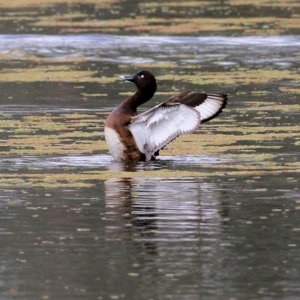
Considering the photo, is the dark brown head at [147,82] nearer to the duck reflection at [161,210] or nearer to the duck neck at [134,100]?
the duck neck at [134,100]

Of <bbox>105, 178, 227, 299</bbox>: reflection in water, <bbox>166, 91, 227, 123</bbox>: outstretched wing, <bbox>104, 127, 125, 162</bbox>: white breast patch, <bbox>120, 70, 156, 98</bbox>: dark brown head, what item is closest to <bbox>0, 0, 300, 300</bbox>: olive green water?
<bbox>105, 178, 227, 299</bbox>: reflection in water

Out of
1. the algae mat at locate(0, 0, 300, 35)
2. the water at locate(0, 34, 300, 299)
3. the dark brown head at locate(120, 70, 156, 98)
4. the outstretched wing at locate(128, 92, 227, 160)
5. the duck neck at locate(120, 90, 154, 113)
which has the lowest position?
the algae mat at locate(0, 0, 300, 35)

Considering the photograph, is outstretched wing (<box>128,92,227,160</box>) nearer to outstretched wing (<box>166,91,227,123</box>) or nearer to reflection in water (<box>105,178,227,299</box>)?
outstretched wing (<box>166,91,227,123</box>)

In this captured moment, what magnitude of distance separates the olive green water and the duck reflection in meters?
0.02

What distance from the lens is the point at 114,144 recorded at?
1480cm

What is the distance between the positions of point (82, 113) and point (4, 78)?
5.91 meters

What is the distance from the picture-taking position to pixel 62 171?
544 inches

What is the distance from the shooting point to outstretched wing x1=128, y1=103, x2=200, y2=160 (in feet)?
49.1

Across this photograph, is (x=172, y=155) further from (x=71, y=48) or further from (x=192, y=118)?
(x=71, y=48)

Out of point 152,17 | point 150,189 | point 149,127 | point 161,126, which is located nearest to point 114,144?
point 149,127

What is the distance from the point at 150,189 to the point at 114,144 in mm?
2219

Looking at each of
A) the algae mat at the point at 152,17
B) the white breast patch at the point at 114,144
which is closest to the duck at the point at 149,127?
the white breast patch at the point at 114,144

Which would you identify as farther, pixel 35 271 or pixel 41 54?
pixel 41 54

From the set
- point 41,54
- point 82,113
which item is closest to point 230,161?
point 82,113
